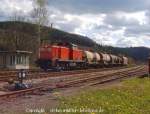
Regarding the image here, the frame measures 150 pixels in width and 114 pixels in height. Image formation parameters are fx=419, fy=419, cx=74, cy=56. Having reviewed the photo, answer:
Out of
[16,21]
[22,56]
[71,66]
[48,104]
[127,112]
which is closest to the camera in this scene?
[127,112]

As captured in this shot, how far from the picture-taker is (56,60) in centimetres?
4328

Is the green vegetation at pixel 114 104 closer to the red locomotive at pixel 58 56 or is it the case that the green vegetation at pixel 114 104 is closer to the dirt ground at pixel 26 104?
the dirt ground at pixel 26 104

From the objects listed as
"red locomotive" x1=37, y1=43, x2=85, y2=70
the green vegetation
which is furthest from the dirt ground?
"red locomotive" x1=37, y1=43, x2=85, y2=70

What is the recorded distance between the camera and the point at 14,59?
183 feet

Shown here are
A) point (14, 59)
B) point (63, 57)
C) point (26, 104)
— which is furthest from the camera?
point (14, 59)

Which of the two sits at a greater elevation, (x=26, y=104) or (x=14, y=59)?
(x=14, y=59)

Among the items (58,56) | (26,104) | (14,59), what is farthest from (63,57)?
(26,104)

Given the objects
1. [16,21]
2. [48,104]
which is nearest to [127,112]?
[48,104]

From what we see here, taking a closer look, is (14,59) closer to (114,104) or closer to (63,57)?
(63,57)

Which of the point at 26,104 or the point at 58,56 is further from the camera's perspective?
the point at 58,56

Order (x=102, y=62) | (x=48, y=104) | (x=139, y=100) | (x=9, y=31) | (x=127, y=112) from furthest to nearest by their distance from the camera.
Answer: (x=9, y=31), (x=102, y=62), (x=139, y=100), (x=48, y=104), (x=127, y=112)

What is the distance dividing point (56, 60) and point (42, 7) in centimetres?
3065

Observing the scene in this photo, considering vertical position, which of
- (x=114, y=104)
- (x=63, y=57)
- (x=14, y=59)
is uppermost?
(x=63, y=57)

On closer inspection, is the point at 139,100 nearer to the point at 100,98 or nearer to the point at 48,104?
the point at 100,98
